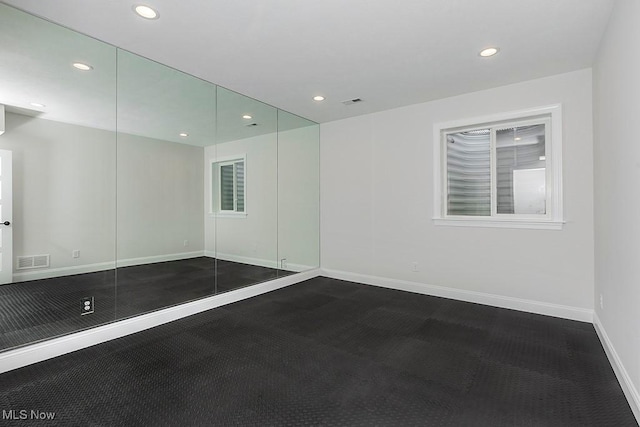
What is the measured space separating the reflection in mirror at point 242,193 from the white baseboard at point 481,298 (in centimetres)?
149

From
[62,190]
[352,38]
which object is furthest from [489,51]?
[62,190]

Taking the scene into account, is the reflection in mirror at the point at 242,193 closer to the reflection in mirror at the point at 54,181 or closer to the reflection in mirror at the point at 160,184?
the reflection in mirror at the point at 160,184

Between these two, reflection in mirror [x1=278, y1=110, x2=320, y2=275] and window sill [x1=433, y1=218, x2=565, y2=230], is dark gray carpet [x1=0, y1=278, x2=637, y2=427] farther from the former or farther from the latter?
reflection in mirror [x1=278, y1=110, x2=320, y2=275]

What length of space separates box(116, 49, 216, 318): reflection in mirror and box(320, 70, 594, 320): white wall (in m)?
2.19

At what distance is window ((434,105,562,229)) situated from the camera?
3.41 m

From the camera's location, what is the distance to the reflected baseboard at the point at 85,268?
8.14 ft

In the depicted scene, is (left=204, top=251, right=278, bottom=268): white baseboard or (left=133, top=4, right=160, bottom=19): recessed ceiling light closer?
(left=133, top=4, right=160, bottom=19): recessed ceiling light

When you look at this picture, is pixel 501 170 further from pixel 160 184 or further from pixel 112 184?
pixel 112 184

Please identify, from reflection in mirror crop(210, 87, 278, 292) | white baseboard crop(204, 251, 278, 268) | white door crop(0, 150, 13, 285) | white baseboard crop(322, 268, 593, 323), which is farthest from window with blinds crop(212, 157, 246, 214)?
white baseboard crop(322, 268, 593, 323)

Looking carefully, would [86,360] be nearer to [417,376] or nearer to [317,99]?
[417,376]

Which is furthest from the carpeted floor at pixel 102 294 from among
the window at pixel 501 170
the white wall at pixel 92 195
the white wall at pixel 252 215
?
the window at pixel 501 170

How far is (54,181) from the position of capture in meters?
2.58

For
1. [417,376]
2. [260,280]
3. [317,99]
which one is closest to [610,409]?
[417,376]

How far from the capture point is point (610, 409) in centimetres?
184
